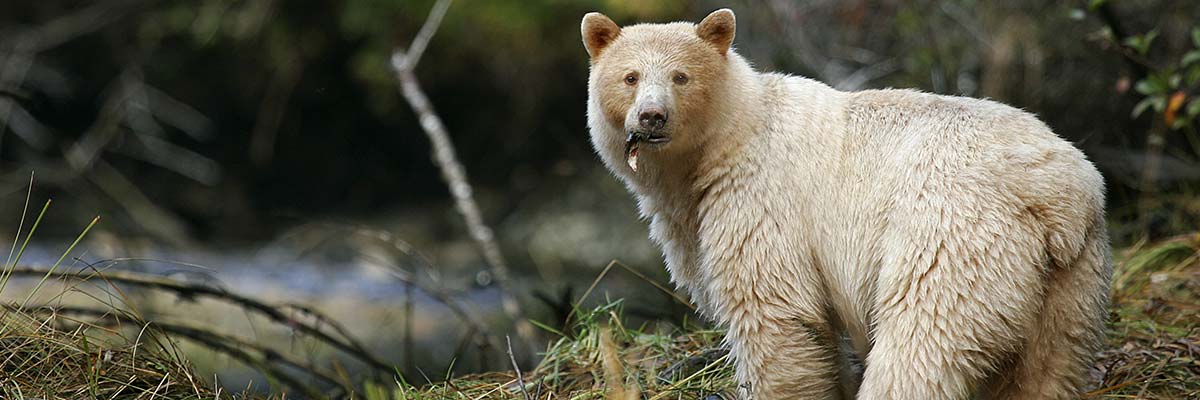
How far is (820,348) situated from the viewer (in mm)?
3322

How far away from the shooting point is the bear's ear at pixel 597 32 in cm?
350

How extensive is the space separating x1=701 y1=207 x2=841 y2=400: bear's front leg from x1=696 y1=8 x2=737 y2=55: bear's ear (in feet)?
1.89

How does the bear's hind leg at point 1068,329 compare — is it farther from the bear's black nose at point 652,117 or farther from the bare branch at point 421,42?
the bare branch at point 421,42

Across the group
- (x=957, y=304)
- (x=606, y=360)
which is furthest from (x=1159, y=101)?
(x=606, y=360)

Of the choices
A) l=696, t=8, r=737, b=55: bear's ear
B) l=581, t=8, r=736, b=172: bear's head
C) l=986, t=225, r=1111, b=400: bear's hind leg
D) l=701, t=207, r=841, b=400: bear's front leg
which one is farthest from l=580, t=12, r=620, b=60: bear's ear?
l=986, t=225, r=1111, b=400: bear's hind leg

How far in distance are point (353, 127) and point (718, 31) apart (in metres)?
7.96

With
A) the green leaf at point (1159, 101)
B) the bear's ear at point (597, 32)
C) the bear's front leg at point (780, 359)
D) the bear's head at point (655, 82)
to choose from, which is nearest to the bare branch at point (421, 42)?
the bear's ear at point (597, 32)

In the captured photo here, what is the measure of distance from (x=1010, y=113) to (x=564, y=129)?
22.0 feet

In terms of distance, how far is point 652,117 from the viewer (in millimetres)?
3188

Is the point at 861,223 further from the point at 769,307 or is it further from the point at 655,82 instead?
the point at 655,82

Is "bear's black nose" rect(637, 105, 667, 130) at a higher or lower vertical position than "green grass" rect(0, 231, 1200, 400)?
higher

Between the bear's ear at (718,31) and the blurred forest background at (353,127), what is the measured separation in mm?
3797

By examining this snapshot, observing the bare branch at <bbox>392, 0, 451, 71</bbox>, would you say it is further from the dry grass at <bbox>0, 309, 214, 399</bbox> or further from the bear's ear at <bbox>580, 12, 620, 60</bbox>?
the dry grass at <bbox>0, 309, 214, 399</bbox>

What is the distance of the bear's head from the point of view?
3264 mm
